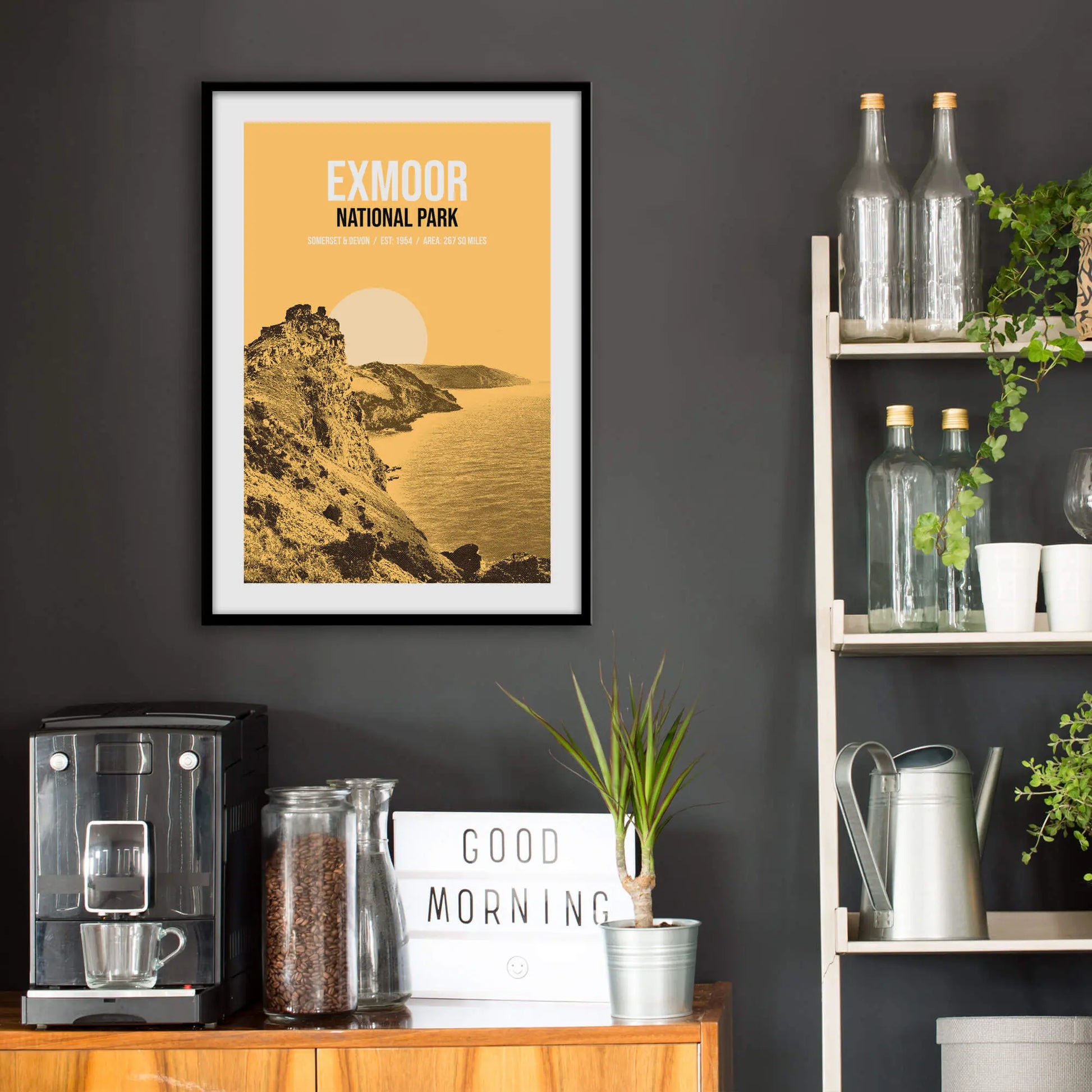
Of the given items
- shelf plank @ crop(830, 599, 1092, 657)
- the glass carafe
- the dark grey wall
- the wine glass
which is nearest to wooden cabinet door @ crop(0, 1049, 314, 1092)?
the glass carafe

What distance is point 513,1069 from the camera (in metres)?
1.60

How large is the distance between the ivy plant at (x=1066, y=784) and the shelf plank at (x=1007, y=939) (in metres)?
0.09

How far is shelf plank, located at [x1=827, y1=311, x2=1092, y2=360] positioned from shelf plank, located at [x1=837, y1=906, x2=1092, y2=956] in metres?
0.81

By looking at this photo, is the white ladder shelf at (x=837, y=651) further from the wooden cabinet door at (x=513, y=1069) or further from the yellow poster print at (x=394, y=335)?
the yellow poster print at (x=394, y=335)

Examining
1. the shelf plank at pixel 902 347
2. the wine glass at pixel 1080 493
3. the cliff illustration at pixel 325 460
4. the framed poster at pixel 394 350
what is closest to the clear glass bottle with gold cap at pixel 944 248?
the shelf plank at pixel 902 347

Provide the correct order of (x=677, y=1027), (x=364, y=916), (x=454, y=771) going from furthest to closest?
(x=454, y=771) → (x=364, y=916) → (x=677, y=1027)

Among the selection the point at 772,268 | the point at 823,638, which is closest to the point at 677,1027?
the point at 823,638

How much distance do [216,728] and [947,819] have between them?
1033 mm

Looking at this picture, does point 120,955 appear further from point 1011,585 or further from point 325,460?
point 1011,585

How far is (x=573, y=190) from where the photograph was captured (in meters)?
2.03

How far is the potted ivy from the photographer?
5.43 ft

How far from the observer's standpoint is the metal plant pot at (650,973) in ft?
5.43

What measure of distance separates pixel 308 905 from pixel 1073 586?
3.84 feet

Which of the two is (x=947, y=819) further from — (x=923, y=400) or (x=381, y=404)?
(x=381, y=404)
